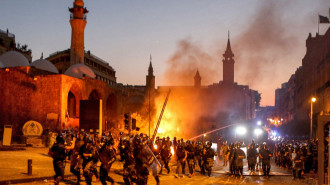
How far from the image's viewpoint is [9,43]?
64.8 meters

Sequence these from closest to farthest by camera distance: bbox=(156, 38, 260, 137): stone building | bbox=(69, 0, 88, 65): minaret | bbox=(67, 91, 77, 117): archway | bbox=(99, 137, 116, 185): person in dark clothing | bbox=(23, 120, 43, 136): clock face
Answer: bbox=(99, 137, 116, 185): person in dark clothing → bbox=(23, 120, 43, 136): clock face → bbox=(67, 91, 77, 117): archway → bbox=(69, 0, 88, 65): minaret → bbox=(156, 38, 260, 137): stone building

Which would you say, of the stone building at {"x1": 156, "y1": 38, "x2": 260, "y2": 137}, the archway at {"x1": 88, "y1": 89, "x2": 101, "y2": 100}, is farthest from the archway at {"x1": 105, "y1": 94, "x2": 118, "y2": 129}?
the stone building at {"x1": 156, "y1": 38, "x2": 260, "y2": 137}

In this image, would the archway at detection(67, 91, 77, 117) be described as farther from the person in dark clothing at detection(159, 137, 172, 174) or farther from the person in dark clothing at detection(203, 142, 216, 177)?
the person in dark clothing at detection(203, 142, 216, 177)

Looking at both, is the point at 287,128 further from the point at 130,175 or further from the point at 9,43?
the point at 130,175

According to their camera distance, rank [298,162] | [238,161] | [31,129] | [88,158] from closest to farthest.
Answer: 1. [88,158]
2. [298,162]
3. [238,161]
4. [31,129]

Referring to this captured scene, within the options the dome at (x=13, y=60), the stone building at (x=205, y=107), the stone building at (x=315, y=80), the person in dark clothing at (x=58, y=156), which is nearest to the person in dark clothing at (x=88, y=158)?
the person in dark clothing at (x=58, y=156)

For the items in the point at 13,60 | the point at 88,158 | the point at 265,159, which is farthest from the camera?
the point at 13,60

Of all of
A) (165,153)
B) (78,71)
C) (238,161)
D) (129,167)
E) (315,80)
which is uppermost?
(78,71)

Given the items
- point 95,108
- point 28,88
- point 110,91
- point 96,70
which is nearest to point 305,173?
point 95,108

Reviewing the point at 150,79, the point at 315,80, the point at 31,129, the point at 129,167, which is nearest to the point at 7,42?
the point at 150,79

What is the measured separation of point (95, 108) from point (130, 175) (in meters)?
13.4

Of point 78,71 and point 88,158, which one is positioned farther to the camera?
point 78,71

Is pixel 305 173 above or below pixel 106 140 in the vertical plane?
below

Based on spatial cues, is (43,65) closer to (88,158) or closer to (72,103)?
(72,103)
